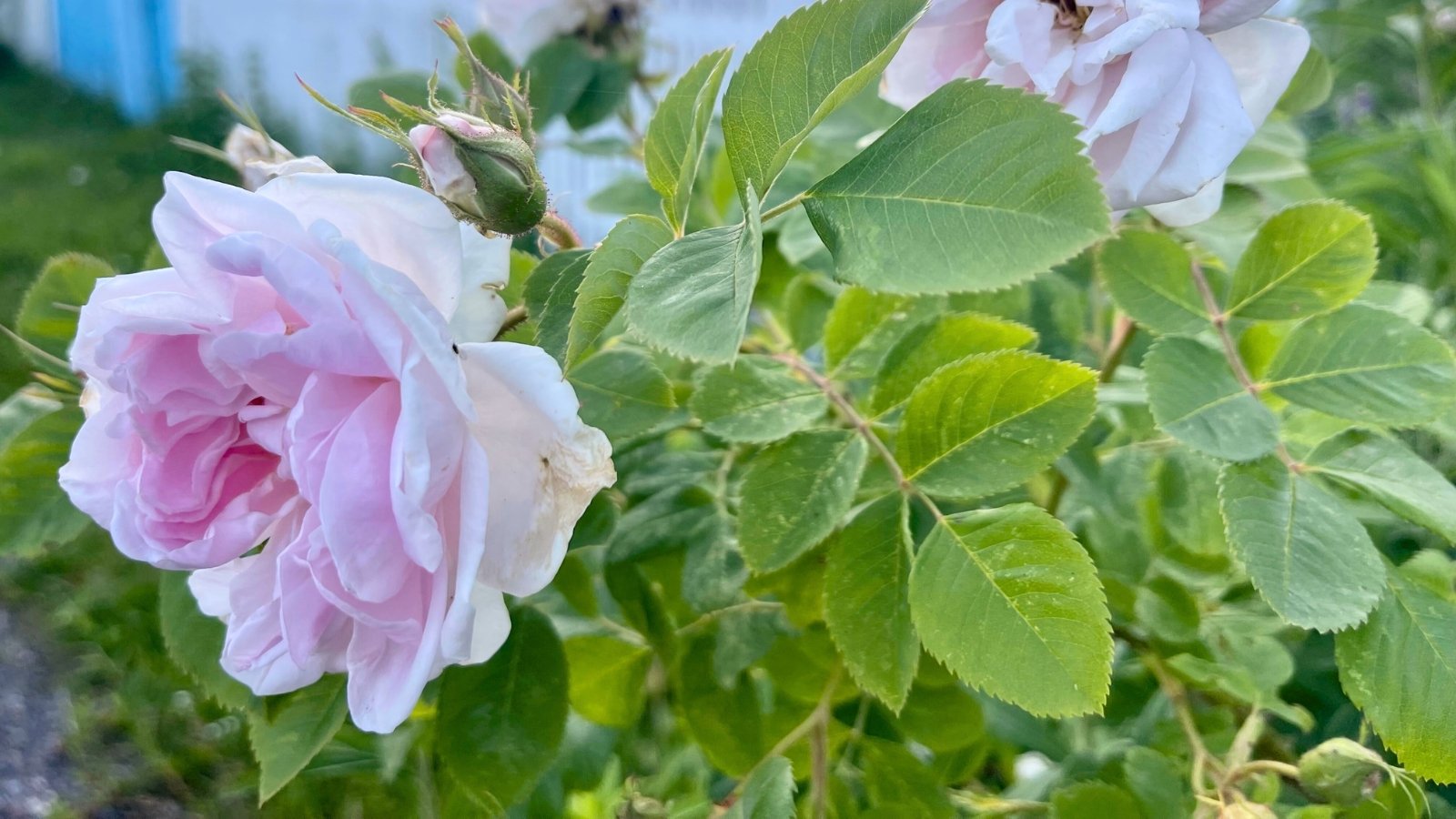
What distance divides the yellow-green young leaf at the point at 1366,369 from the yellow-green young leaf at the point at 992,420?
109mm

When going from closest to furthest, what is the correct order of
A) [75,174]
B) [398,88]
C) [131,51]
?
[398,88]
[75,174]
[131,51]

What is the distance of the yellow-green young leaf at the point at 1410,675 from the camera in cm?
29

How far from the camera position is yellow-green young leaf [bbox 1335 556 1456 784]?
286 mm

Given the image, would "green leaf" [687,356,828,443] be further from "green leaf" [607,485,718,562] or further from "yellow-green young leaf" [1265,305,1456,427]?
"yellow-green young leaf" [1265,305,1456,427]

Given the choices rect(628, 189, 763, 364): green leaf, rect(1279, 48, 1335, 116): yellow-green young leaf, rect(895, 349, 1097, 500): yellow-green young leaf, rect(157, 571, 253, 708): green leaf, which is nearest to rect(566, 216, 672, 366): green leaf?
rect(628, 189, 763, 364): green leaf

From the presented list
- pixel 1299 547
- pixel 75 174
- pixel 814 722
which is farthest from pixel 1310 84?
pixel 75 174

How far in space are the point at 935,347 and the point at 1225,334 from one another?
117 millimetres

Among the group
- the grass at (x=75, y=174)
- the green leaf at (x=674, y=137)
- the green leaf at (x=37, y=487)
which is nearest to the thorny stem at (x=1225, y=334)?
the green leaf at (x=674, y=137)

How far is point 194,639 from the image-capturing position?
365mm

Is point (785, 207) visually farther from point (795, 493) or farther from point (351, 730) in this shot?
point (351, 730)

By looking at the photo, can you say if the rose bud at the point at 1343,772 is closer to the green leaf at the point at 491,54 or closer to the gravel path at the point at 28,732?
the green leaf at the point at 491,54

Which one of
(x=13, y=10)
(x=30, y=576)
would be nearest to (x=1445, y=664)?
(x=30, y=576)

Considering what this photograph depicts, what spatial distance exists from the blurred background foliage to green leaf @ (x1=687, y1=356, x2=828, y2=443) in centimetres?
17

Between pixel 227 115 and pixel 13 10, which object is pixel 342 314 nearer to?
pixel 227 115
